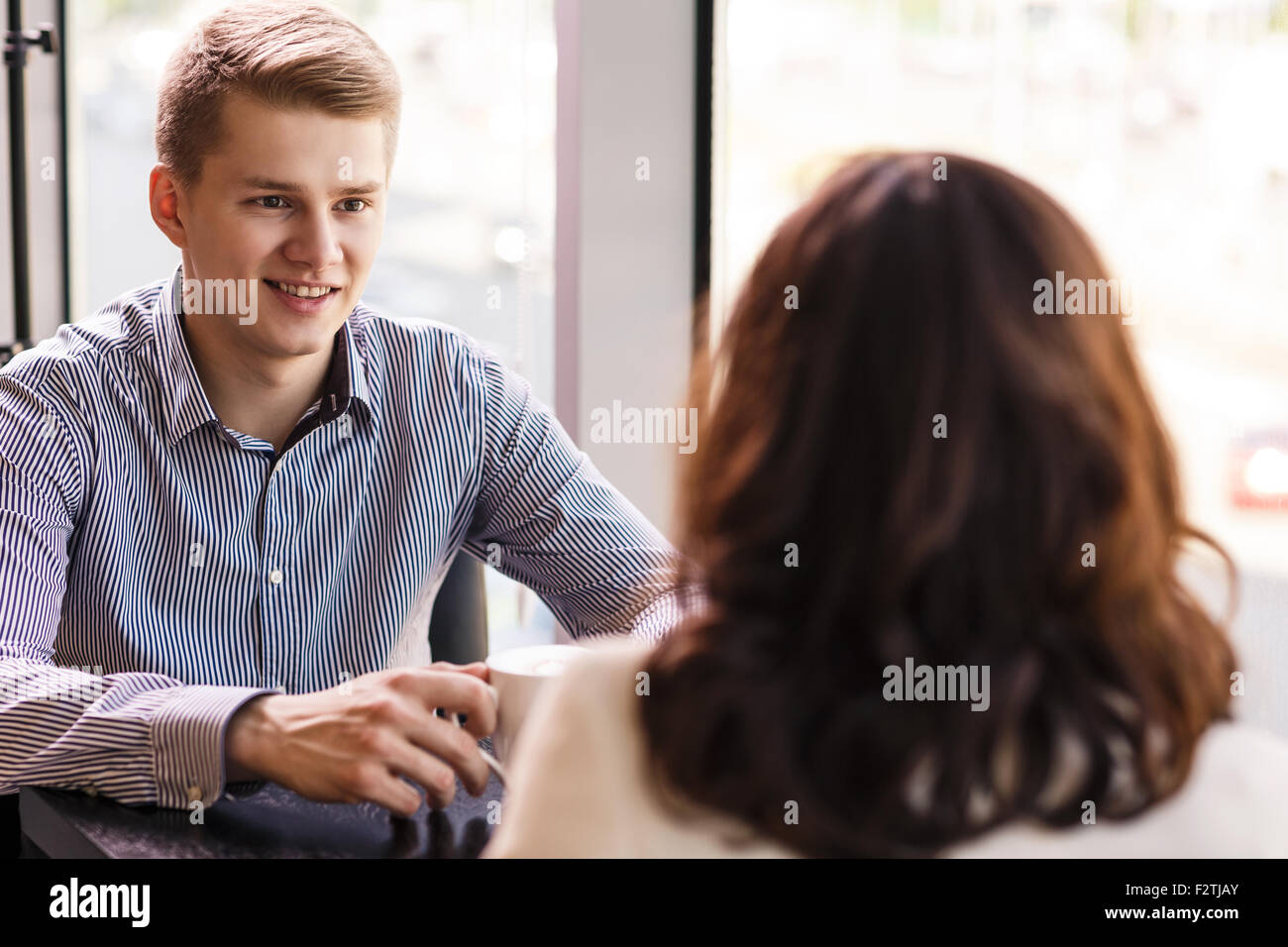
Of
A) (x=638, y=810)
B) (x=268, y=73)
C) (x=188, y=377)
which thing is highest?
(x=268, y=73)

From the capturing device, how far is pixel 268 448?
148cm

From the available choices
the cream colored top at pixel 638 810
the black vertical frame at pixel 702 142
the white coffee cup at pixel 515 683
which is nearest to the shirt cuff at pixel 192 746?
the white coffee cup at pixel 515 683

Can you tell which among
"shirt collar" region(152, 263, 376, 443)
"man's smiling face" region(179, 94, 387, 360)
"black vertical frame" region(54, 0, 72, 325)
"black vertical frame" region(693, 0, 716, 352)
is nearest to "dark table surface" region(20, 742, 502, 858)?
"shirt collar" region(152, 263, 376, 443)

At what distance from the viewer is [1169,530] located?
0.70 m

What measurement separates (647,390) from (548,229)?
0.40 m

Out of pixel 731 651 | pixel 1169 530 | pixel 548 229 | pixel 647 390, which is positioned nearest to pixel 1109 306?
pixel 1169 530

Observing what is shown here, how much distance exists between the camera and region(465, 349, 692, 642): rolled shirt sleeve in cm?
156

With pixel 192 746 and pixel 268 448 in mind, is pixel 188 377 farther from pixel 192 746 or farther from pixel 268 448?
pixel 192 746

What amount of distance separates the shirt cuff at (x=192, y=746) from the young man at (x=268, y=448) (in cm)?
30

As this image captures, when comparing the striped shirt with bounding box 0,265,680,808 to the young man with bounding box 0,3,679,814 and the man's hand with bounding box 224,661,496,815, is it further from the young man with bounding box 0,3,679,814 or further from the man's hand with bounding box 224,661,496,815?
the man's hand with bounding box 224,661,496,815

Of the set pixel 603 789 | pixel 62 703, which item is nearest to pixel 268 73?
pixel 62 703

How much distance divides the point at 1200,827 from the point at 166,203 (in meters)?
1.35
